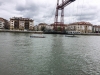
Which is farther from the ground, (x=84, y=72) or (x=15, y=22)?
(x=15, y=22)

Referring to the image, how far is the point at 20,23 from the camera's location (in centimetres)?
9150

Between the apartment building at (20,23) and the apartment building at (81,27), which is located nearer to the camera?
the apartment building at (20,23)

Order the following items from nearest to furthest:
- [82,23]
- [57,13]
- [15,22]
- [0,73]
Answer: [0,73] < [57,13] < [15,22] < [82,23]

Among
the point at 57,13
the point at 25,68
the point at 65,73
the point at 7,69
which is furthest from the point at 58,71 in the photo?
the point at 57,13

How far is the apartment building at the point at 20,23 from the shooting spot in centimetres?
9075

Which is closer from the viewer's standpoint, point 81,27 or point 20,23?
point 20,23

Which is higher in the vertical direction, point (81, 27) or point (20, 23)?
point (20, 23)

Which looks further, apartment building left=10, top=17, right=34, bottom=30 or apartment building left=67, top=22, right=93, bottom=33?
apartment building left=67, top=22, right=93, bottom=33

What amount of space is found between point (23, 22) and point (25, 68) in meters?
85.8

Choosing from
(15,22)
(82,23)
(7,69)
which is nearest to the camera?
(7,69)

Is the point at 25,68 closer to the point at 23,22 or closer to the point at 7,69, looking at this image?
the point at 7,69

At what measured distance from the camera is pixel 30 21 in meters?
94.7

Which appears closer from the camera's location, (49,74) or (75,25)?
→ (49,74)

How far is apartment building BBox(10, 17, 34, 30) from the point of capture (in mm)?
90750
